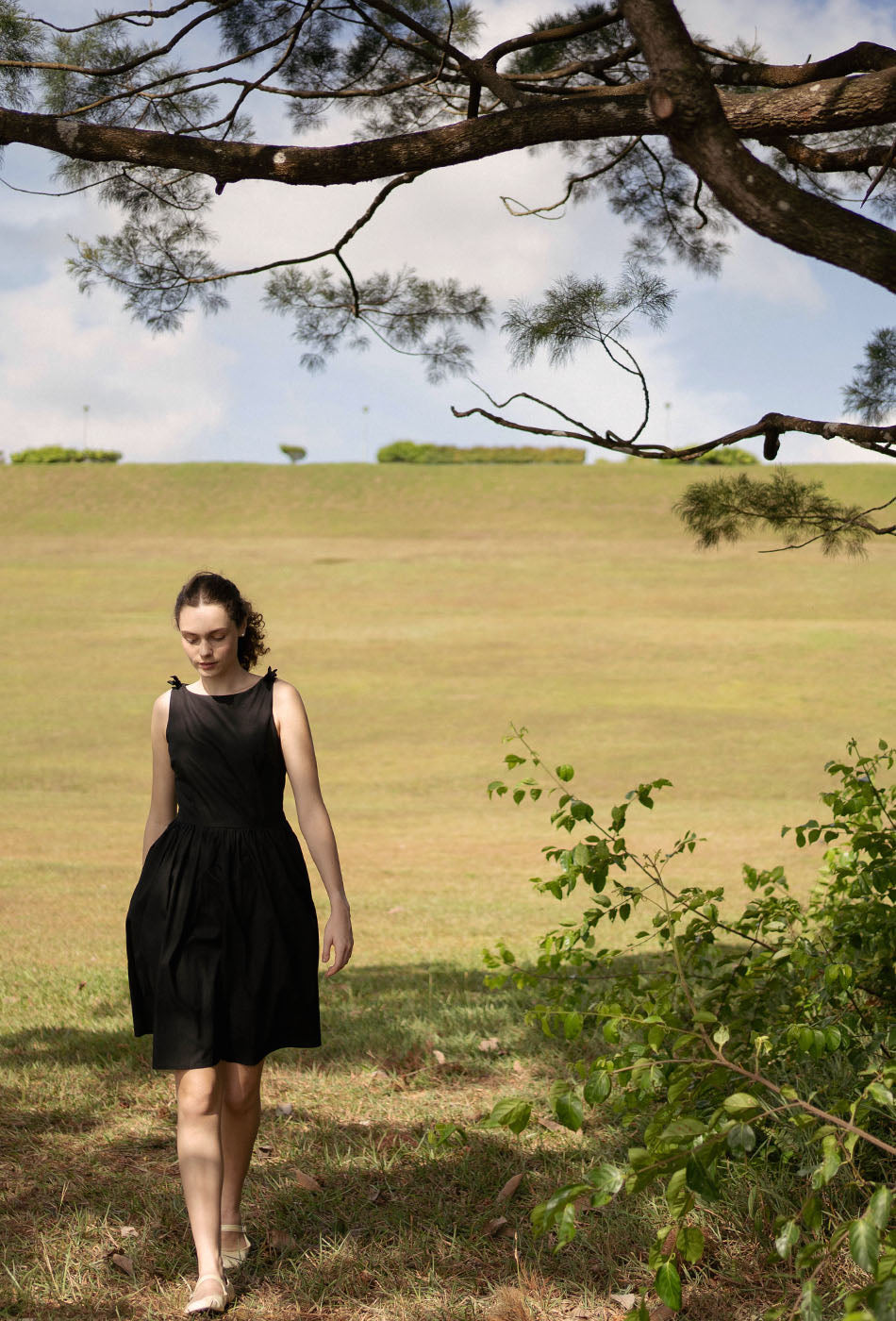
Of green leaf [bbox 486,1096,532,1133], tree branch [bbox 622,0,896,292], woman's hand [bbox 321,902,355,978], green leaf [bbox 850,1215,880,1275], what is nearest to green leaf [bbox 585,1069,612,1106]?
green leaf [bbox 486,1096,532,1133]

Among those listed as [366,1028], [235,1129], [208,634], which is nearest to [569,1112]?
[235,1129]

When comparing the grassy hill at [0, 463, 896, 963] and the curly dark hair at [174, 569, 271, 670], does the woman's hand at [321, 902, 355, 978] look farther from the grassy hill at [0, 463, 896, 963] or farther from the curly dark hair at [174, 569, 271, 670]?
the grassy hill at [0, 463, 896, 963]

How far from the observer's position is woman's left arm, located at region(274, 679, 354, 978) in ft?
8.70

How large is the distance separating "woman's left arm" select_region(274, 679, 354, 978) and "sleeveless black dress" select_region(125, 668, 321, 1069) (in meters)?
0.04

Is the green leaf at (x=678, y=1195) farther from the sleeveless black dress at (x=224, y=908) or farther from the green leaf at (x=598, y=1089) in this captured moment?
the sleeveless black dress at (x=224, y=908)

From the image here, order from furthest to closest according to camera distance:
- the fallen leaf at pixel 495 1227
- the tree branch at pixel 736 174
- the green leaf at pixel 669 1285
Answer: the fallen leaf at pixel 495 1227 → the tree branch at pixel 736 174 → the green leaf at pixel 669 1285

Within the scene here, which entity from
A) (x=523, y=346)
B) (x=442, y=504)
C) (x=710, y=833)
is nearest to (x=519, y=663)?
(x=710, y=833)

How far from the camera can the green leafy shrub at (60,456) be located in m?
57.3

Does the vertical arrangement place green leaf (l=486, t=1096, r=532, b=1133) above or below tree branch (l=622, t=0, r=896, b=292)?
below

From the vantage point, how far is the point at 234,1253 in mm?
2705

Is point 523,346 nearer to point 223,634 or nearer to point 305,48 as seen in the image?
point 223,634

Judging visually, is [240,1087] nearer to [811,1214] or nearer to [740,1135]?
[740,1135]

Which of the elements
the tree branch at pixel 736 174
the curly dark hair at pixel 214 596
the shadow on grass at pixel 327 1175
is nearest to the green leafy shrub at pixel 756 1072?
the shadow on grass at pixel 327 1175

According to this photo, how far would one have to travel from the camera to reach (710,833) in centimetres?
965
